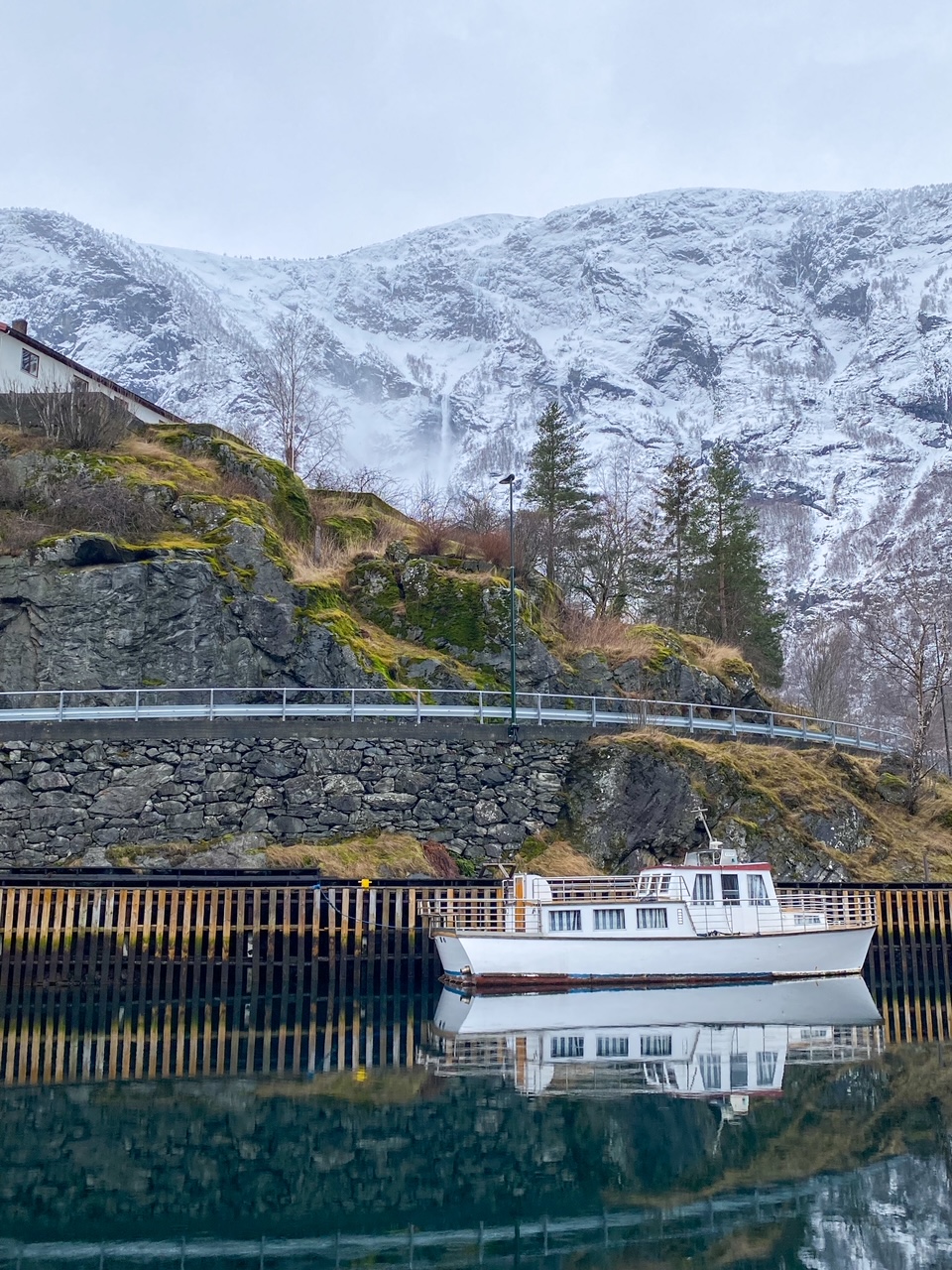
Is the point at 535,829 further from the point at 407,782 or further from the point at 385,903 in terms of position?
the point at 385,903

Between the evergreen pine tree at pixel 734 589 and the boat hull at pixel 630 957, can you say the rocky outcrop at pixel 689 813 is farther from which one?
the evergreen pine tree at pixel 734 589

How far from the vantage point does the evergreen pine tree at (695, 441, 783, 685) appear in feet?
199

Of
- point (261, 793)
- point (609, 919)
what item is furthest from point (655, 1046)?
point (261, 793)

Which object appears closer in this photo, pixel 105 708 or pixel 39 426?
pixel 105 708

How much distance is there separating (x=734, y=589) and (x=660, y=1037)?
39998 millimetres

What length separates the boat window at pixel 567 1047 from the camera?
869 inches

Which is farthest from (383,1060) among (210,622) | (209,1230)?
(210,622)

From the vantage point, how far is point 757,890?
29328 millimetres

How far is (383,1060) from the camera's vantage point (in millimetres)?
21672

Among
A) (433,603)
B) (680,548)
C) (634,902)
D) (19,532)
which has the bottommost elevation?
(634,902)

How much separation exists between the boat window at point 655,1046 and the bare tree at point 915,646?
845 inches

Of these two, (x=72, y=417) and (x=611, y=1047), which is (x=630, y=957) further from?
(x=72, y=417)

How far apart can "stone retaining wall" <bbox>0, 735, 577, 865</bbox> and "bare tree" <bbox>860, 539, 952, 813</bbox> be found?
16.1 metres

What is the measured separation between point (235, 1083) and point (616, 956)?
11.4 meters
